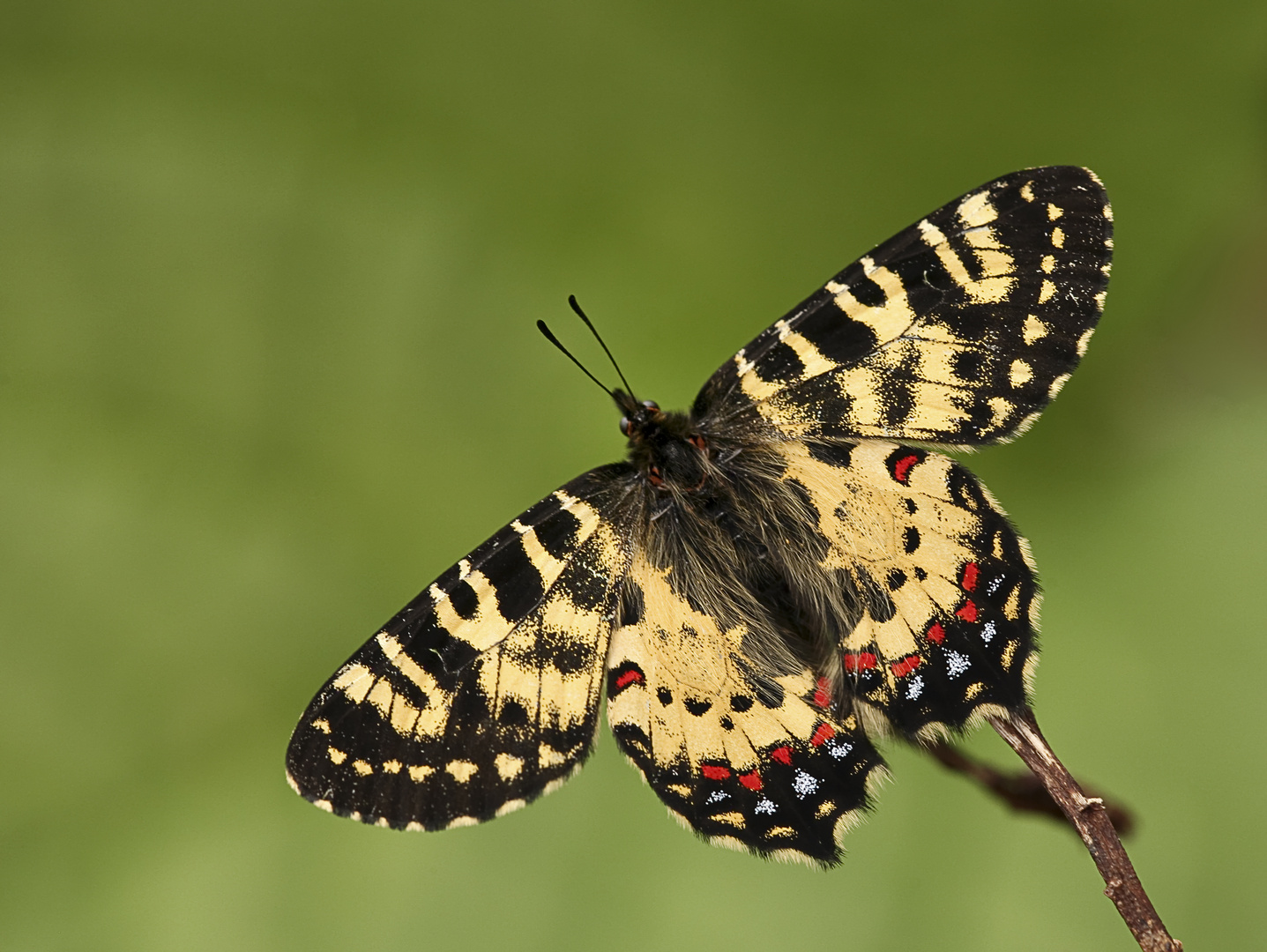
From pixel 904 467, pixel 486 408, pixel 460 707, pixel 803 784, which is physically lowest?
pixel 803 784

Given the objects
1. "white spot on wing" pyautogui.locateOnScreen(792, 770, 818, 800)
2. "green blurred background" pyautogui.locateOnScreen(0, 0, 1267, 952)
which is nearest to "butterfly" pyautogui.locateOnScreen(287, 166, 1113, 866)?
"white spot on wing" pyautogui.locateOnScreen(792, 770, 818, 800)

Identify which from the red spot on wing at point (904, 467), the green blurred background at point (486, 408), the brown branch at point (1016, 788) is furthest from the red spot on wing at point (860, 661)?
the green blurred background at point (486, 408)

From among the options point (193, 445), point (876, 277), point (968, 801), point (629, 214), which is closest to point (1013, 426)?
point (876, 277)

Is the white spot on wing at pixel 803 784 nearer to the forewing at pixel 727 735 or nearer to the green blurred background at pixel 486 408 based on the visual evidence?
the forewing at pixel 727 735

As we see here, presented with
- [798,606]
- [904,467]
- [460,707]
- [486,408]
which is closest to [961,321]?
[904,467]

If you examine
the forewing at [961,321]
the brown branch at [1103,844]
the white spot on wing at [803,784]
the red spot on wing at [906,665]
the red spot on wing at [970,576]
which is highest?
the forewing at [961,321]

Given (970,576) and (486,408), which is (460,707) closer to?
(970,576)

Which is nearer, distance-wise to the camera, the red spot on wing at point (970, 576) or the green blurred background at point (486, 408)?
the red spot on wing at point (970, 576)
